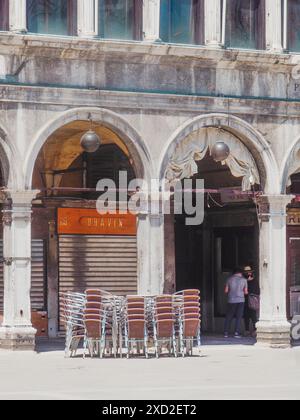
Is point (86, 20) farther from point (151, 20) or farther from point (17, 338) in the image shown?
point (17, 338)

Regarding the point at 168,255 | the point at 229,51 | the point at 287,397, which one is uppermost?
Answer: the point at 229,51

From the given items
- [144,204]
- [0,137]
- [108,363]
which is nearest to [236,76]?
[144,204]

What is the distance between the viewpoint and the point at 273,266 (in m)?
28.2

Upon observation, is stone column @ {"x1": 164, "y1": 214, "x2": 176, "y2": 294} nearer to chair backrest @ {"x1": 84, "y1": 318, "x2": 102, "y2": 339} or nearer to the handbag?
the handbag

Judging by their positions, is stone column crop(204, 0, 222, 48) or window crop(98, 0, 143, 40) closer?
window crop(98, 0, 143, 40)

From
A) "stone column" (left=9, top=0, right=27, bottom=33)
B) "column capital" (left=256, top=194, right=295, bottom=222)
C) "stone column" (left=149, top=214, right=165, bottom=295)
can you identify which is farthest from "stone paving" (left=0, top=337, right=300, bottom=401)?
"stone column" (left=9, top=0, right=27, bottom=33)

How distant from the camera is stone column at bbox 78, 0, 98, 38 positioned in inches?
1037

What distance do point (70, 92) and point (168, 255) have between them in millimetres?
6195

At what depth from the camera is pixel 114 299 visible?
987 inches

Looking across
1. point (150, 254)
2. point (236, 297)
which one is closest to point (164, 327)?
point (150, 254)

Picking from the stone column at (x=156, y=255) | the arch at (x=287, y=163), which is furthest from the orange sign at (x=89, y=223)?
the arch at (x=287, y=163)

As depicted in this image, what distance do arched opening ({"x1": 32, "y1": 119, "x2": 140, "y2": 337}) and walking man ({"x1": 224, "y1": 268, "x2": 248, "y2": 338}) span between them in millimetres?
2040

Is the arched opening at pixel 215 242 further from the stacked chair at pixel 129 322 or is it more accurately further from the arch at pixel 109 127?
the stacked chair at pixel 129 322
